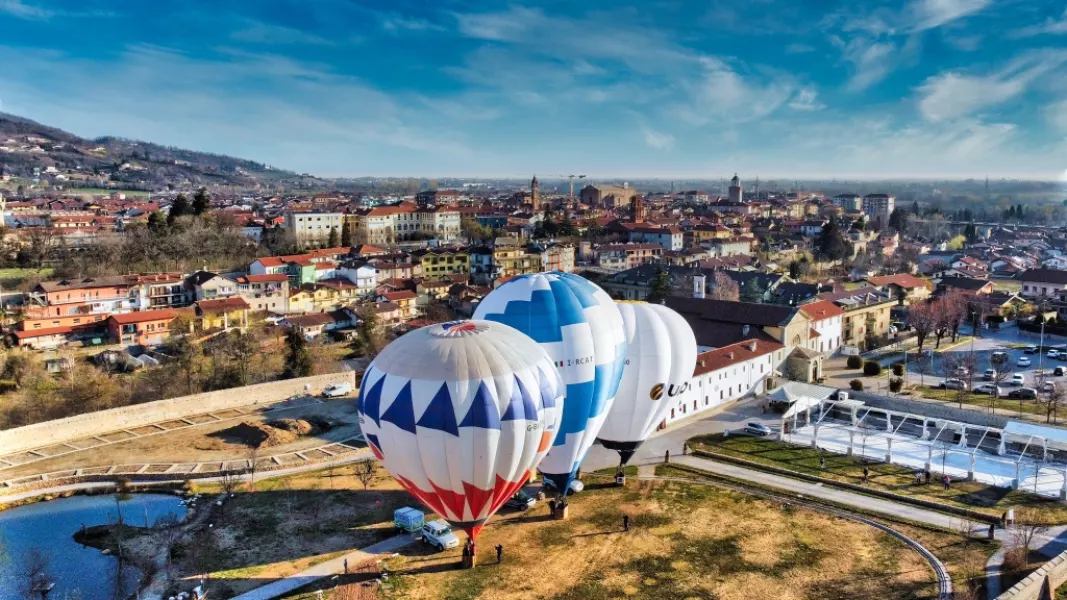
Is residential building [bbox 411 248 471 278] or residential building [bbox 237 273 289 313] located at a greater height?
residential building [bbox 411 248 471 278]

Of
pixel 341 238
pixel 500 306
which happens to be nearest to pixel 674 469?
pixel 500 306

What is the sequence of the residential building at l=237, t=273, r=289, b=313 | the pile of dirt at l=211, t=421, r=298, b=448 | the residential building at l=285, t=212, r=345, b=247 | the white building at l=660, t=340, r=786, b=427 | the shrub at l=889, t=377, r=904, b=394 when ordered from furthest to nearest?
the residential building at l=285, t=212, r=345, b=247, the residential building at l=237, t=273, r=289, b=313, the shrub at l=889, t=377, r=904, b=394, the white building at l=660, t=340, r=786, b=427, the pile of dirt at l=211, t=421, r=298, b=448

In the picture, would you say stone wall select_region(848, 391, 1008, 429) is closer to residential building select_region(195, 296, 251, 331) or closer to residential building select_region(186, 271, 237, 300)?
residential building select_region(195, 296, 251, 331)

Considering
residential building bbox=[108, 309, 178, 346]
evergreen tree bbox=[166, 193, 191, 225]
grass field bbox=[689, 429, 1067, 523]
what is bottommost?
grass field bbox=[689, 429, 1067, 523]

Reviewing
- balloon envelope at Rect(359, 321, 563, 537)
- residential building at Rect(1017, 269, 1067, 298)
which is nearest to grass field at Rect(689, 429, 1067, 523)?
balloon envelope at Rect(359, 321, 563, 537)

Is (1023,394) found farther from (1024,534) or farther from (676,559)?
(676,559)

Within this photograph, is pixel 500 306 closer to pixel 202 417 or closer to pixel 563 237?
pixel 202 417

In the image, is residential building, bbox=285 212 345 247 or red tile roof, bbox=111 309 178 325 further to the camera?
residential building, bbox=285 212 345 247

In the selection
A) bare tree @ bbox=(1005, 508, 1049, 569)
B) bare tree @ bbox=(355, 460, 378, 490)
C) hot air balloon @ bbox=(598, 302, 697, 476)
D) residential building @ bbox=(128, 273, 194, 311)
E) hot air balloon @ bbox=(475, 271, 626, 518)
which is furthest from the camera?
residential building @ bbox=(128, 273, 194, 311)
